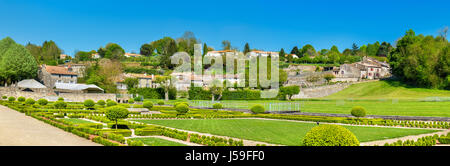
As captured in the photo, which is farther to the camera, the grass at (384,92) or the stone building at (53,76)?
the stone building at (53,76)

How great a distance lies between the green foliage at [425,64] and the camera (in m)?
58.3

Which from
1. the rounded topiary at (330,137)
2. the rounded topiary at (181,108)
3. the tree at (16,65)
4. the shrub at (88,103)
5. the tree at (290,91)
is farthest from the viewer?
the tree at (290,91)

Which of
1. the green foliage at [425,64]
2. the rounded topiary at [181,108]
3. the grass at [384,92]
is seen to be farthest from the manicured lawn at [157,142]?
the green foliage at [425,64]

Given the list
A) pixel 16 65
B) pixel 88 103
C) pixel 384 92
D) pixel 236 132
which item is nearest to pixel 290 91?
pixel 384 92

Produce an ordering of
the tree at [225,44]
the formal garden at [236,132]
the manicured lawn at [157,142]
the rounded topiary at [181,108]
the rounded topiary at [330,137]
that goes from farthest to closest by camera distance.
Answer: the tree at [225,44], the rounded topiary at [181,108], the manicured lawn at [157,142], the formal garden at [236,132], the rounded topiary at [330,137]

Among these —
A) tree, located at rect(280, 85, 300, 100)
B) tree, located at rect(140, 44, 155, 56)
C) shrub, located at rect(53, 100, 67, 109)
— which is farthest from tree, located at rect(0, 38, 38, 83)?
tree, located at rect(140, 44, 155, 56)

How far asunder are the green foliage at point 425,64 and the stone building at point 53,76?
72.9 metres

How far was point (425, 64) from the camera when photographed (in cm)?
5991

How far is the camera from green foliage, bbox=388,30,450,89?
58.3m

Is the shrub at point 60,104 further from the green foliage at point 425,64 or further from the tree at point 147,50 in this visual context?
the tree at point 147,50

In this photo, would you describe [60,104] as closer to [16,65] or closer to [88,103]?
[88,103]

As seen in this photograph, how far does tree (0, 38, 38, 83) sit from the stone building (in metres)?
10.8

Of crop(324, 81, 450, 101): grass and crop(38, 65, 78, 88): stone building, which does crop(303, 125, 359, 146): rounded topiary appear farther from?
crop(38, 65, 78, 88): stone building
